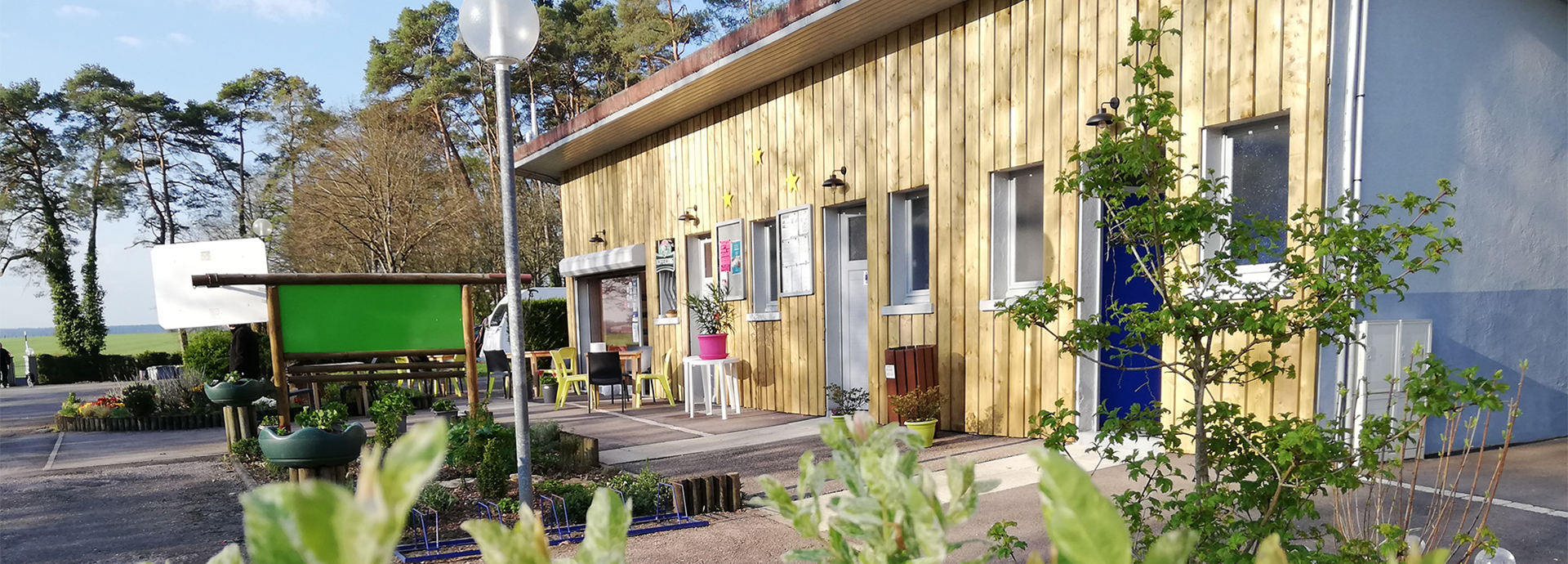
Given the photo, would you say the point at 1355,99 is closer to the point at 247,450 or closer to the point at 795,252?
the point at 795,252

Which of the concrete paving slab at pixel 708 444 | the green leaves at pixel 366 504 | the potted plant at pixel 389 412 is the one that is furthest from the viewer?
the concrete paving slab at pixel 708 444

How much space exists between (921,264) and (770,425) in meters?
2.14

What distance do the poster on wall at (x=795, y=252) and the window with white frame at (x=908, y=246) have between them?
1137 millimetres

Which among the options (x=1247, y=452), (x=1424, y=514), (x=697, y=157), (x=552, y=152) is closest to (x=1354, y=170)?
(x=1424, y=514)

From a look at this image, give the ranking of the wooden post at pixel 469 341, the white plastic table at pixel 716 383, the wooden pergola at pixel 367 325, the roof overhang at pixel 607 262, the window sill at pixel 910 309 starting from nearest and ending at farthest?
the wooden pergola at pixel 367 325
the wooden post at pixel 469 341
the window sill at pixel 910 309
the white plastic table at pixel 716 383
the roof overhang at pixel 607 262

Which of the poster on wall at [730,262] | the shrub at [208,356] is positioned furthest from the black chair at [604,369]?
the shrub at [208,356]

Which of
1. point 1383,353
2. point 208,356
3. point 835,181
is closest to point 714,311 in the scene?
point 835,181

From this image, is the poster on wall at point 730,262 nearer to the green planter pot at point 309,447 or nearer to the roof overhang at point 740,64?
the roof overhang at point 740,64

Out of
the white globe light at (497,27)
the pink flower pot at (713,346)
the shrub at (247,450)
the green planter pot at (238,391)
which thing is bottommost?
the shrub at (247,450)

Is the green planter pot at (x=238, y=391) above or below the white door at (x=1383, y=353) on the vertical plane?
below

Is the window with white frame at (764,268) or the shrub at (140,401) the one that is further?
the shrub at (140,401)

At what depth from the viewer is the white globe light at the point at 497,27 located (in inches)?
148

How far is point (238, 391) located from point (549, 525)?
11.9ft

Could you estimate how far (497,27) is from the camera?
376 centimetres
